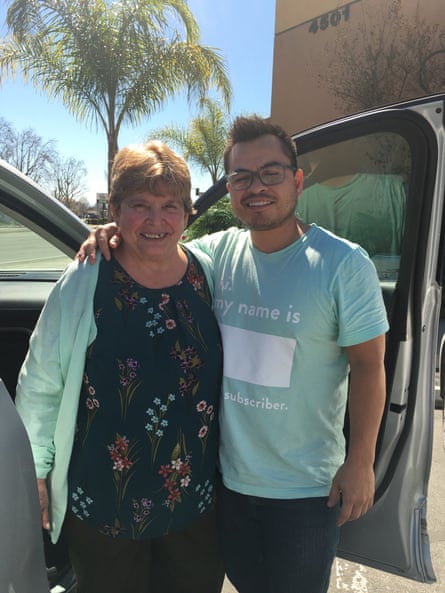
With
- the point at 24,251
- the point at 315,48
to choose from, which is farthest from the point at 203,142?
the point at 24,251

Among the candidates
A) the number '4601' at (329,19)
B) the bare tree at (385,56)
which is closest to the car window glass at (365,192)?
the bare tree at (385,56)

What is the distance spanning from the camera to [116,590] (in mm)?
1484

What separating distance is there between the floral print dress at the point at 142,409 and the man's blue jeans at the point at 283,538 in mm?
176

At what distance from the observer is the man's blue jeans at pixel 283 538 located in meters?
1.42

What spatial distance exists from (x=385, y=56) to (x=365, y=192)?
12765mm

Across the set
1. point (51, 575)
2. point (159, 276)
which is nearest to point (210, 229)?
point (159, 276)

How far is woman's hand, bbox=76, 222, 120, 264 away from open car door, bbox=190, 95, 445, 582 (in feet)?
1.88

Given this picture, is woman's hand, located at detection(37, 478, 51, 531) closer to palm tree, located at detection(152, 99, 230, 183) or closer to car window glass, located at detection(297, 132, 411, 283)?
car window glass, located at detection(297, 132, 411, 283)

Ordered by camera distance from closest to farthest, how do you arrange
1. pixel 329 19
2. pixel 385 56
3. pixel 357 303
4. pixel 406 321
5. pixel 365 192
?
pixel 357 303 → pixel 406 321 → pixel 365 192 → pixel 385 56 → pixel 329 19

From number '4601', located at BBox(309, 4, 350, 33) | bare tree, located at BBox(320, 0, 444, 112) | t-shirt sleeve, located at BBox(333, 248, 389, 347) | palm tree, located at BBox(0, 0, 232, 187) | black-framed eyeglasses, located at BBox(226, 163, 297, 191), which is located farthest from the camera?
number '4601', located at BBox(309, 4, 350, 33)

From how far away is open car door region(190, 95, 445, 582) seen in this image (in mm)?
1729

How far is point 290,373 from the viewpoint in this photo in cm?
139

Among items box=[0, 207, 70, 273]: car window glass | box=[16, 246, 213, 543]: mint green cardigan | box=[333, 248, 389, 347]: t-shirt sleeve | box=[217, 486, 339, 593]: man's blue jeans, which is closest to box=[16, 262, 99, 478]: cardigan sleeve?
box=[16, 246, 213, 543]: mint green cardigan

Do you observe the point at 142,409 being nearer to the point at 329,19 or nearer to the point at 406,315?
the point at 406,315
